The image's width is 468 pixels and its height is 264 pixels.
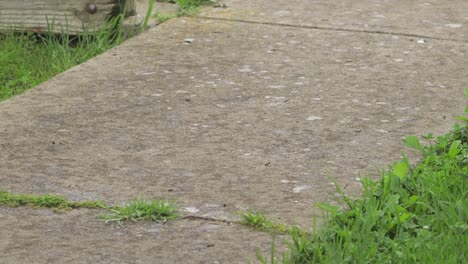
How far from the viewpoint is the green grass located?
13.9 ft

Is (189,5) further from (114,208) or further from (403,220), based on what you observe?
(403,220)

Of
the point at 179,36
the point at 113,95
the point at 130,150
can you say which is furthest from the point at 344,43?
the point at 130,150

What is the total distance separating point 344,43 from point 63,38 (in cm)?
126

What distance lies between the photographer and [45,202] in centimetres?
278

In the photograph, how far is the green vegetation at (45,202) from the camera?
109 inches

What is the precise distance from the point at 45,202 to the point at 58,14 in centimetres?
195

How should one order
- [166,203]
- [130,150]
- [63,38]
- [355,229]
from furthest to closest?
1. [63,38]
2. [130,150]
3. [166,203]
4. [355,229]

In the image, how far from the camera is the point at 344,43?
4336mm

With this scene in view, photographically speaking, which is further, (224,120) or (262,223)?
(224,120)

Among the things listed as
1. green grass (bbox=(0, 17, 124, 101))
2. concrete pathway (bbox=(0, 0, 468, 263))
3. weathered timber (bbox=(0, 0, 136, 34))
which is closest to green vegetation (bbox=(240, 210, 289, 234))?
concrete pathway (bbox=(0, 0, 468, 263))

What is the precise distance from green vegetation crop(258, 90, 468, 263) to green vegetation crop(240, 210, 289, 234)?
51 mm

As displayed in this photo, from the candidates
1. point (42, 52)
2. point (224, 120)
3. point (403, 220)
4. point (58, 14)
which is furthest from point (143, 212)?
point (58, 14)

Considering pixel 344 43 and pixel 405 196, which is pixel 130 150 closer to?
pixel 405 196

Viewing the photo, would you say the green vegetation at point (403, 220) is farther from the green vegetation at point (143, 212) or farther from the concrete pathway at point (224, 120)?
the green vegetation at point (143, 212)
